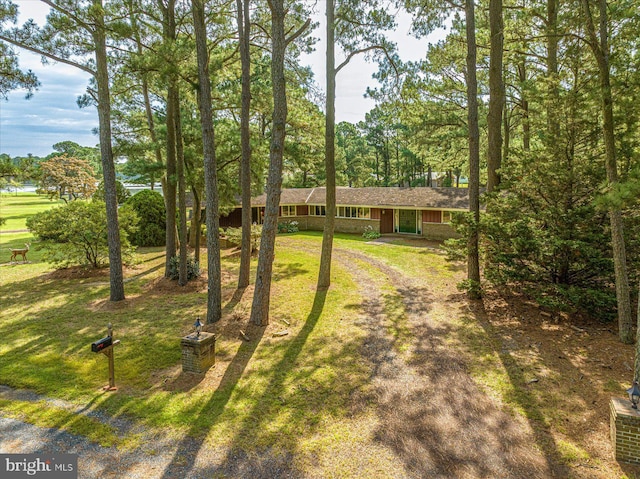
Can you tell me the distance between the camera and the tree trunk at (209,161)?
9344mm

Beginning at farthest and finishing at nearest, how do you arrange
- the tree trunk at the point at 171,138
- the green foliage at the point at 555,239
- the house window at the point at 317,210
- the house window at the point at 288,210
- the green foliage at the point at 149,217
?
the house window at the point at 288,210
the house window at the point at 317,210
the green foliage at the point at 149,217
the tree trunk at the point at 171,138
the green foliage at the point at 555,239

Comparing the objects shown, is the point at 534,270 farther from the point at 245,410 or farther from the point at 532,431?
the point at 245,410

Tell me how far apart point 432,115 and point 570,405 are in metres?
15.0

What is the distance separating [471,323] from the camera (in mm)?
9719

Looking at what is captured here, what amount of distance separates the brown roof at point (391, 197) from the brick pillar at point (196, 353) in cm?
1819

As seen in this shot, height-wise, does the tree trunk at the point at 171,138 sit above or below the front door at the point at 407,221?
above

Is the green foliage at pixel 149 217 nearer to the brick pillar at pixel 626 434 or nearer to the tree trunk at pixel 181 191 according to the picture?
the tree trunk at pixel 181 191

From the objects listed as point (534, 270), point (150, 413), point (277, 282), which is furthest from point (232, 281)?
point (534, 270)

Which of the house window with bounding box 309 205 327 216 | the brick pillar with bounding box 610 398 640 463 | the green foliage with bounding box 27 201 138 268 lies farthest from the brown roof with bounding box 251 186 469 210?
the brick pillar with bounding box 610 398 640 463

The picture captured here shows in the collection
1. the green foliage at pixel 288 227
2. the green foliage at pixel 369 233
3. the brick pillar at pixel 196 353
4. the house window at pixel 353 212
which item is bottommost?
the brick pillar at pixel 196 353

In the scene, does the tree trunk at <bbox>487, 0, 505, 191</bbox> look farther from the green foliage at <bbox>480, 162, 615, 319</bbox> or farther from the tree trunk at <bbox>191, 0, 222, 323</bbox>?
the tree trunk at <bbox>191, 0, 222, 323</bbox>

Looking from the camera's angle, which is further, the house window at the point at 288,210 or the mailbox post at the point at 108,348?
the house window at the point at 288,210

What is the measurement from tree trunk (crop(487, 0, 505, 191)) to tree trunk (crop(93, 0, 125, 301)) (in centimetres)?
1208

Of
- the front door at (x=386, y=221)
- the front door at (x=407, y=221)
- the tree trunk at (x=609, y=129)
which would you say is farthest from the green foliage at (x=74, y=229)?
the front door at (x=407, y=221)
